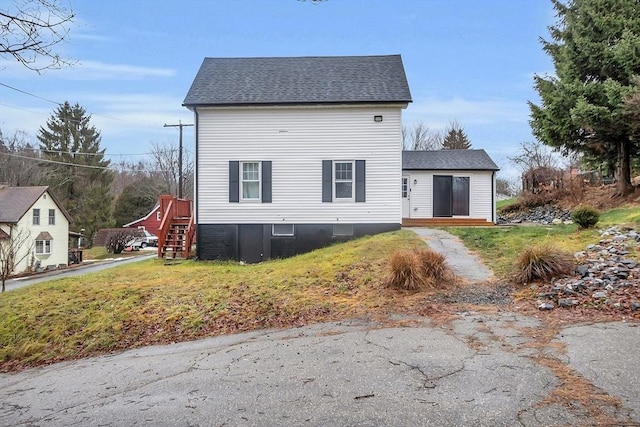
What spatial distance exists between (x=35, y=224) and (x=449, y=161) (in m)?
28.9

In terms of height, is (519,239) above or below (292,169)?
below

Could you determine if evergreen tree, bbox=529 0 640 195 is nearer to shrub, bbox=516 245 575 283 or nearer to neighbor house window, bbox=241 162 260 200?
shrub, bbox=516 245 575 283

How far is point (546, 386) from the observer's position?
382cm

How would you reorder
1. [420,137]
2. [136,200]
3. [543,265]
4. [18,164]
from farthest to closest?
[136,200]
[420,137]
[18,164]
[543,265]

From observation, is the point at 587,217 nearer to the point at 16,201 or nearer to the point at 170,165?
the point at 16,201

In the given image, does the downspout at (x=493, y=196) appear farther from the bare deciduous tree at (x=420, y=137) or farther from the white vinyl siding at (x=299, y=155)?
the bare deciduous tree at (x=420, y=137)

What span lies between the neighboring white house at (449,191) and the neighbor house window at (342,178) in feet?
13.2

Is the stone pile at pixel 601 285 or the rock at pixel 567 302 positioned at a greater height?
the stone pile at pixel 601 285

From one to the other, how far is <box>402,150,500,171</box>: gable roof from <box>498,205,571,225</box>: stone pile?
2901 mm

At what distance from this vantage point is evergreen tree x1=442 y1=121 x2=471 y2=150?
129 ft

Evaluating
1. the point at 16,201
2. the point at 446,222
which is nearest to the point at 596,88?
the point at 446,222

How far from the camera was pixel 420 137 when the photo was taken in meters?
44.2

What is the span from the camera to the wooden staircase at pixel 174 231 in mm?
15291

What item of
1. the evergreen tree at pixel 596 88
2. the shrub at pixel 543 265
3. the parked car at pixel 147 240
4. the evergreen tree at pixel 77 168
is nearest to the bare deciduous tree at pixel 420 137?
the evergreen tree at pixel 596 88
